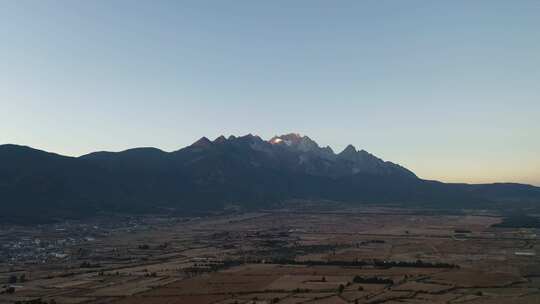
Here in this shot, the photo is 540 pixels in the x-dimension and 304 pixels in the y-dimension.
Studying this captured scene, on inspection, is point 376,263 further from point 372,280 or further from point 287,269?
point 372,280

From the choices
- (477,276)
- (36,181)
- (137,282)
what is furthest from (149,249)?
(36,181)

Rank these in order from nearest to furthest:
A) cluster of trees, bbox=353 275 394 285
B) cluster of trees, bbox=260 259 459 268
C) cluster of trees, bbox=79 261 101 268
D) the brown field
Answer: the brown field, cluster of trees, bbox=353 275 394 285, cluster of trees, bbox=260 259 459 268, cluster of trees, bbox=79 261 101 268

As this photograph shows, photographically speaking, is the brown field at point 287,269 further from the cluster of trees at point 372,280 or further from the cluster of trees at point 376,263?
the cluster of trees at point 372,280

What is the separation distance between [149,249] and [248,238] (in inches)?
1167

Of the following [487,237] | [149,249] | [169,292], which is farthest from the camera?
[487,237]

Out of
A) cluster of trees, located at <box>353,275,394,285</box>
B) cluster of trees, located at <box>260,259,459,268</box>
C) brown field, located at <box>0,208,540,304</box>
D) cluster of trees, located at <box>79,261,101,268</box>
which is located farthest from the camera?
cluster of trees, located at <box>79,261,101,268</box>

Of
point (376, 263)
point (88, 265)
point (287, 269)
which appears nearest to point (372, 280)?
point (287, 269)

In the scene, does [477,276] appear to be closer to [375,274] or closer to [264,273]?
[375,274]

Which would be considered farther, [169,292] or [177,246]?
[177,246]

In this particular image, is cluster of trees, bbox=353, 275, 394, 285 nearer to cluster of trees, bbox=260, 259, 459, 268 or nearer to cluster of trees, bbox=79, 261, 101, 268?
cluster of trees, bbox=260, 259, 459, 268

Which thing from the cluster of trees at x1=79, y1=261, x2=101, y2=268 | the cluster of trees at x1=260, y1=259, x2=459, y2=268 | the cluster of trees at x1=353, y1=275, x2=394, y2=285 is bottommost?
the cluster of trees at x1=353, y1=275, x2=394, y2=285

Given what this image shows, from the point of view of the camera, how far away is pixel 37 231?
141 meters

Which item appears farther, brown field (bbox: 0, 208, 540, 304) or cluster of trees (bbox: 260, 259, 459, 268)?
cluster of trees (bbox: 260, 259, 459, 268)

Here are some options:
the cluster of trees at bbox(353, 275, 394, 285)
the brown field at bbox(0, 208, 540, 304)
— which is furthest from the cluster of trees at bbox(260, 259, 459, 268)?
the cluster of trees at bbox(353, 275, 394, 285)
